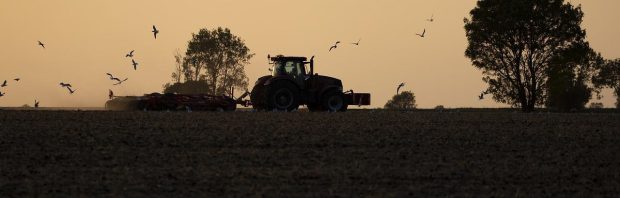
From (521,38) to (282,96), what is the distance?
32220 mm

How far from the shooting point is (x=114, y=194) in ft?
59.7

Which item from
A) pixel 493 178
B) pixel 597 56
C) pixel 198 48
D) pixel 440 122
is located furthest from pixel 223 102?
pixel 597 56

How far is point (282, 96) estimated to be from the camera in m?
45.1

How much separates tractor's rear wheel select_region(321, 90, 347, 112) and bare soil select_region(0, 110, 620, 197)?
10.1 metres

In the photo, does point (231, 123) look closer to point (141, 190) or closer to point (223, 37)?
point (141, 190)

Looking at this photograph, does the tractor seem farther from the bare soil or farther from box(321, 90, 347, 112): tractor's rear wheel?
the bare soil

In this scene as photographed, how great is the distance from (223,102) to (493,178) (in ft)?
95.9

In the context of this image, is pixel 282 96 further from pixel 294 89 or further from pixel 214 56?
pixel 214 56

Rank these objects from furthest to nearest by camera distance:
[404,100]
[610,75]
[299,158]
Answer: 1. [404,100]
2. [610,75]
3. [299,158]

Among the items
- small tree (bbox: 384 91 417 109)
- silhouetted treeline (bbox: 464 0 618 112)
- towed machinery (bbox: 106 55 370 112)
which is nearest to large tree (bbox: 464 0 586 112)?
silhouetted treeline (bbox: 464 0 618 112)

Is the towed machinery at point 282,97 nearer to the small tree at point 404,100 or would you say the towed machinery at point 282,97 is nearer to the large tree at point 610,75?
the large tree at point 610,75

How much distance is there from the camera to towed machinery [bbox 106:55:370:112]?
45.1 meters

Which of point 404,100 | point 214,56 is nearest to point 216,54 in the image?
point 214,56

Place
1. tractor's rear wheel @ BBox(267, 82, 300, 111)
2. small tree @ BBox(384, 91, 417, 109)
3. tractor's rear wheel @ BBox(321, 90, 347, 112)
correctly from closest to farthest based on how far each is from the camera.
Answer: tractor's rear wheel @ BBox(267, 82, 300, 111) → tractor's rear wheel @ BBox(321, 90, 347, 112) → small tree @ BBox(384, 91, 417, 109)
